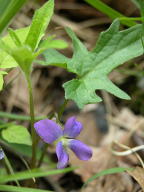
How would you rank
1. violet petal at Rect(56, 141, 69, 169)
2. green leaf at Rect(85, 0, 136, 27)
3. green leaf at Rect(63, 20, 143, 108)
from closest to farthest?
violet petal at Rect(56, 141, 69, 169) → green leaf at Rect(63, 20, 143, 108) → green leaf at Rect(85, 0, 136, 27)

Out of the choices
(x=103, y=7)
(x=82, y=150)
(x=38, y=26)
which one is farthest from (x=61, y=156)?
(x=103, y=7)

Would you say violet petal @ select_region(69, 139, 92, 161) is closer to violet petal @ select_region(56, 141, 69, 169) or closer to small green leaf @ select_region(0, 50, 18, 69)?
violet petal @ select_region(56, 141, 69, 169)

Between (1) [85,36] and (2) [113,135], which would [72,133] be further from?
(1) [85,36]

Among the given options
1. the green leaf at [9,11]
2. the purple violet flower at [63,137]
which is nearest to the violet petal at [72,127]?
the purple violet flower at [63,137]

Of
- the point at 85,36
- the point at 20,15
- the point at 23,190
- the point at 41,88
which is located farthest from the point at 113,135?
the point at 23,190

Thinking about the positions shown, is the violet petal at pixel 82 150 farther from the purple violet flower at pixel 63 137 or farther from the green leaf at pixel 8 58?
the green leaf at pixel 8 58

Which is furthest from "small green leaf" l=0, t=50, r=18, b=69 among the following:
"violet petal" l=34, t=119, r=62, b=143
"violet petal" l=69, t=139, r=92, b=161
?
"violet petal" l=69, t=139, r=92, b=161

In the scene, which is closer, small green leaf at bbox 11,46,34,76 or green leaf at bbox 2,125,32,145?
small green leaf at bbox 11,46,34,76
